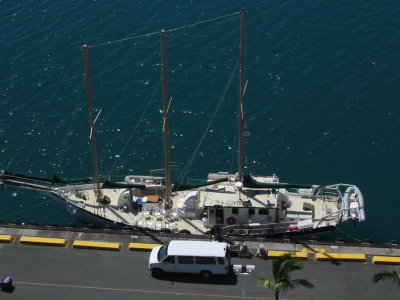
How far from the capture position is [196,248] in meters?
59.2

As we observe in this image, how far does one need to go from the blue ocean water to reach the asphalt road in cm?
1408

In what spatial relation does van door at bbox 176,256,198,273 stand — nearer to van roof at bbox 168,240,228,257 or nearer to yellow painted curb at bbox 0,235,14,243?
van roof at bbox 168,240,228,257

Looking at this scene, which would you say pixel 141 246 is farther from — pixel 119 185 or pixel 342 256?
pixel 342 256

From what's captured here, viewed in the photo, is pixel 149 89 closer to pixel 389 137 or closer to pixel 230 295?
pixel 389 137

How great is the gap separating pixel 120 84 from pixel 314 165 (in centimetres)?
2688

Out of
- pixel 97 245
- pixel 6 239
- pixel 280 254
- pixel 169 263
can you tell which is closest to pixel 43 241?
pixel 6 239

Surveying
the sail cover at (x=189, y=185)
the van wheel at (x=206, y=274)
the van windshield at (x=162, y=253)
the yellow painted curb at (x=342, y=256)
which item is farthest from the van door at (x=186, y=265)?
the sail cover at (x=189, y=185)

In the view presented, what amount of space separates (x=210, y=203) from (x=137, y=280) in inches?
466

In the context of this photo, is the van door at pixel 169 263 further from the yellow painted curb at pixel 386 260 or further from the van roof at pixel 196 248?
the yellow painted curb at pixel 386 260

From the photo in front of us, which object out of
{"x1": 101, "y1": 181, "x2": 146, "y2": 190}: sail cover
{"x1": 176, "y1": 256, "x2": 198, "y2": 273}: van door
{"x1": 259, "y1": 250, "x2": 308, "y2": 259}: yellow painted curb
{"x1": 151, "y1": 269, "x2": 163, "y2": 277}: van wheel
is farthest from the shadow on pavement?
{"x1": 101, "y1": 181, "x2": 146, "y2": 190}: sail cover

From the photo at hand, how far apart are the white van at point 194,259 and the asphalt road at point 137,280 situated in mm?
879

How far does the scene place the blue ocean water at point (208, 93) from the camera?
83375 millimetres

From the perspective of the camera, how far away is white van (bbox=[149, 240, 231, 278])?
192ft

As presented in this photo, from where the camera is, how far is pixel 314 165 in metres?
83.4
